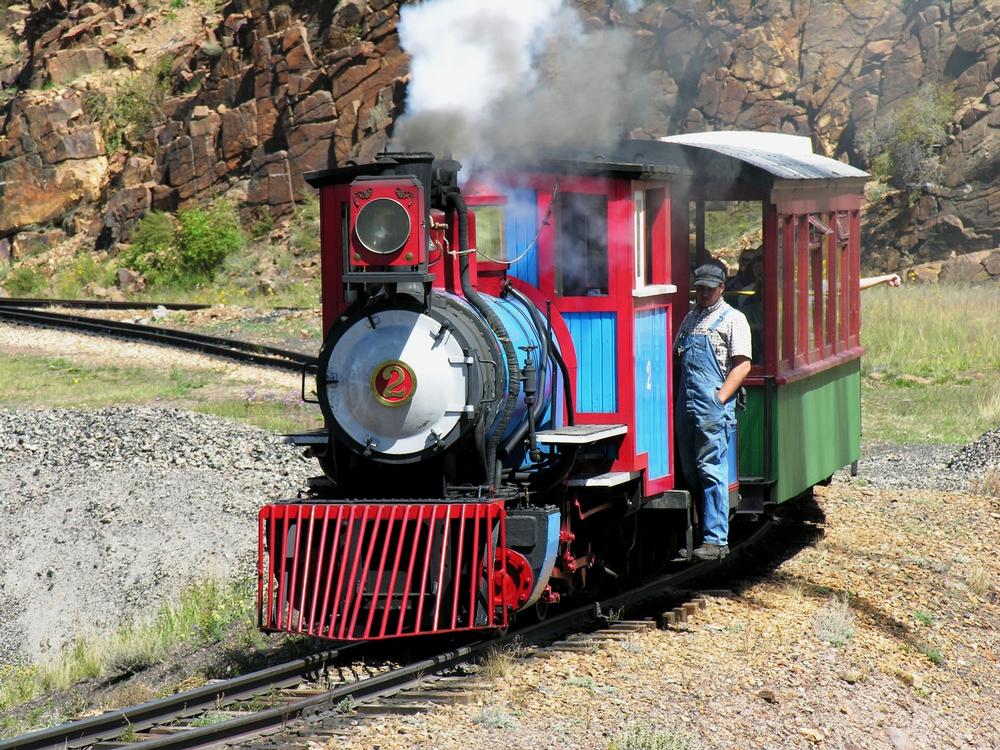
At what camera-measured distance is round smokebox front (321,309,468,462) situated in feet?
23.5

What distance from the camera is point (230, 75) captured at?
39.5 meters

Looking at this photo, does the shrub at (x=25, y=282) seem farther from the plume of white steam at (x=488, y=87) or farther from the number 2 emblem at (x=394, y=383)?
the number 2 emblem at (x=394, y=383)

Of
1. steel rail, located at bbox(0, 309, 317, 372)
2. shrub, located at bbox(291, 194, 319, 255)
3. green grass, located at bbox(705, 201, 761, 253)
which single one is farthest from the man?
shrub, located at bbox(291, 194, 319, 255)

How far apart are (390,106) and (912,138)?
13291mm

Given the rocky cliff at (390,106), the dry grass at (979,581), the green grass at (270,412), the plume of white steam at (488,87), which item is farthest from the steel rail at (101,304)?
the dry grass at (979,581)

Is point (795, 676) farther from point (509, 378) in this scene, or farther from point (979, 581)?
point (979, 581)

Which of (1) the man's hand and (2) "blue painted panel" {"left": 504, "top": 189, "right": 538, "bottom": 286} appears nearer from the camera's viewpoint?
(2) "blue painted panel" {"left": 504, "top": 189, "right": 538, "bottom": 286}

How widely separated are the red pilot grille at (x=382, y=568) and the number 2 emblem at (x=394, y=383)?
0.56 metres

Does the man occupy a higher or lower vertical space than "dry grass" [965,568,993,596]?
higher

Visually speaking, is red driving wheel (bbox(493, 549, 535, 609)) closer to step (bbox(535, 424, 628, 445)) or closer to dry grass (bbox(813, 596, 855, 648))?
step (bbox(535, 424, 628, 445))

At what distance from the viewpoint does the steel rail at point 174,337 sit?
21.9 meters

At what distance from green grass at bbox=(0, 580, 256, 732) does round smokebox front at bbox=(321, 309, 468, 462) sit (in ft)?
6.65

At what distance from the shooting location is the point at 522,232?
316 inches

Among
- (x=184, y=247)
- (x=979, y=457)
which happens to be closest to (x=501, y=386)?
(x=979, y=457)
